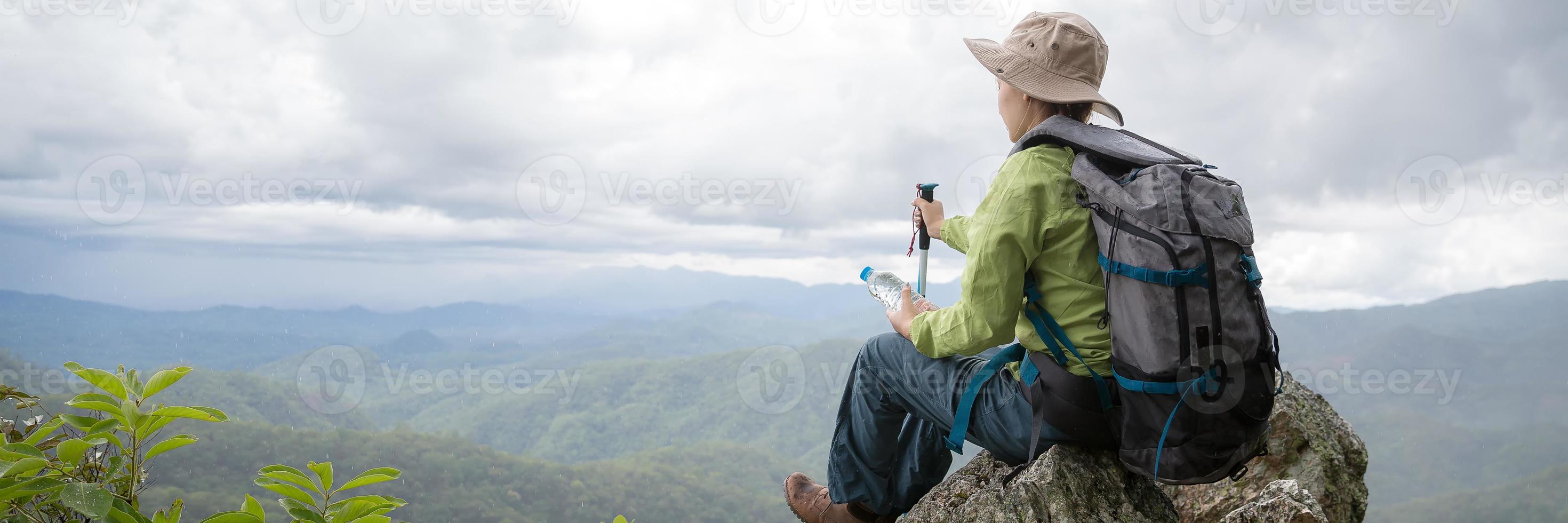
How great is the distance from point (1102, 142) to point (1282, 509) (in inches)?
79.2

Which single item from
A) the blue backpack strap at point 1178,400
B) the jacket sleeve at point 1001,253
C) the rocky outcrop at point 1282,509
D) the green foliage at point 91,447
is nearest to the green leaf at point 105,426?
the green foliage at point 91,447

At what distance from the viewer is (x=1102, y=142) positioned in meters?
3.62

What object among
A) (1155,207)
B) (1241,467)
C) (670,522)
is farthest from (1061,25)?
(670,522)

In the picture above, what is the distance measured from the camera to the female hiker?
3641 mm

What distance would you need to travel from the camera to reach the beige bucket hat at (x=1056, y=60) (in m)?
3.93

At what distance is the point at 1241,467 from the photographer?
3803 mm

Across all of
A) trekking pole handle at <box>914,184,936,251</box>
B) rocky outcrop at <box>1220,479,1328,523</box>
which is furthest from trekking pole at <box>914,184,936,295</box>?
rocky outcrop at <box>1220,479,1328,523</box>

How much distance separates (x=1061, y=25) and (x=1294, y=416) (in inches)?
150

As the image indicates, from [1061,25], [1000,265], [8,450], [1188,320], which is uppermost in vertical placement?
[1061,25]

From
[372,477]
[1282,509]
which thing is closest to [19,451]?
[372,477]

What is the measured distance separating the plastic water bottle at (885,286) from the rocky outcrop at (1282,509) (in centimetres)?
207

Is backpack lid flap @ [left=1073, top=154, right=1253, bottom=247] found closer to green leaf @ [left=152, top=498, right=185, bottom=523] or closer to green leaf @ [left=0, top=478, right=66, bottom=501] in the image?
green leaf @ [left=152, top=498, right=185, bottom=523]

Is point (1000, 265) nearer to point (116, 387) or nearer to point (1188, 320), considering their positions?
point (1188, 320)

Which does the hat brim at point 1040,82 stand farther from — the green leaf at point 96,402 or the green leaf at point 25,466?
the green leaf at point 25,466
